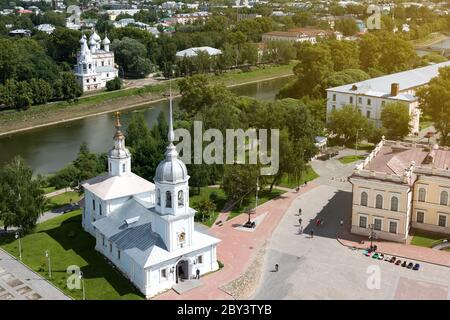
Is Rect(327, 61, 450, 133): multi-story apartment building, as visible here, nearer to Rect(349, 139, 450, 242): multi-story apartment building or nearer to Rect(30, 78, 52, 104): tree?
Rect(349, 139, 450, 242): multi-story apartment building

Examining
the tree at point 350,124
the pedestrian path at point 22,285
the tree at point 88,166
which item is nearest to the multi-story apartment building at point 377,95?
the tree at point 350,124

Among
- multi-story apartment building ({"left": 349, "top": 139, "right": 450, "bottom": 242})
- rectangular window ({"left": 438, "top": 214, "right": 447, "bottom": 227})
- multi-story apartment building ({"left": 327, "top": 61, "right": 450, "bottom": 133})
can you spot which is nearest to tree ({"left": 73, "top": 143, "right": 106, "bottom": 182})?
multi-story apartment building ({"left": 349, "top": 139, "right": 450, "bottom": 242})

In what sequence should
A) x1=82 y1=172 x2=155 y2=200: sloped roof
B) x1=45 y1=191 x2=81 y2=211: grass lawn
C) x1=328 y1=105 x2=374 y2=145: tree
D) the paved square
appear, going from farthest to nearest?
x1=328 y1=105 x2=374 y2=145: tree, x1=45 y1=191 x2=81 y2=211: grass lawn, x1=82 y1=172 x2=155 y2=200: sloped roof, the paved square

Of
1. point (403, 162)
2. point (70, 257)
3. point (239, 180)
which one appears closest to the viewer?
point (70, 257)

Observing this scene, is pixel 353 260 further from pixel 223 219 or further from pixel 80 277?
pixel 80 277

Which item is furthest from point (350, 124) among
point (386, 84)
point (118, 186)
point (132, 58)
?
point (132, 58)

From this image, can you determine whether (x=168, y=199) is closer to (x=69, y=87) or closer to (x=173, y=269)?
(x=173, y=269)
